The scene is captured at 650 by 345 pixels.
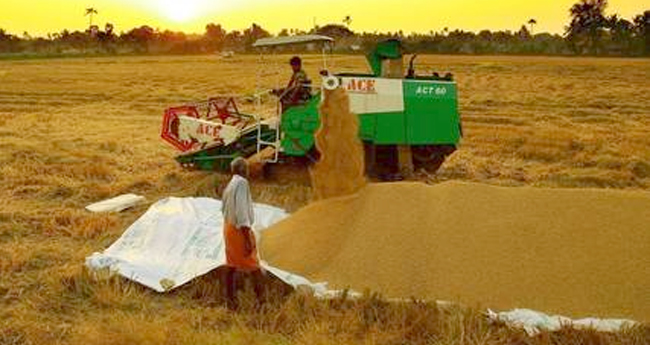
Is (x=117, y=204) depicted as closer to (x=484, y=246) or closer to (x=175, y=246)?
(x=175, y=246)

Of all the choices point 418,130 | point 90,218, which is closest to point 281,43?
point 418,130

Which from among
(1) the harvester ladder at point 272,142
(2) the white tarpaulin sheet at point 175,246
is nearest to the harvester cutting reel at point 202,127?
(1) the harvester ladder at point 272,142

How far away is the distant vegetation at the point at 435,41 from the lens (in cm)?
5050

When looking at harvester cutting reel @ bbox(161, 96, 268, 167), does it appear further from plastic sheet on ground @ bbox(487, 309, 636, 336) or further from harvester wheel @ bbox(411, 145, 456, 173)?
plastic sheet on ground @ bbox(487, 309, 636, 336)

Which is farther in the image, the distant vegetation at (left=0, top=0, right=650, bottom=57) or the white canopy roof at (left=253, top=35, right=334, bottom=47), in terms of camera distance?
the distant vegetation at (left=0, top=0, right=650, bottom=57)

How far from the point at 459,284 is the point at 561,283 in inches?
30.2

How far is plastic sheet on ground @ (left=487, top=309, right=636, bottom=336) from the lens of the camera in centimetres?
586

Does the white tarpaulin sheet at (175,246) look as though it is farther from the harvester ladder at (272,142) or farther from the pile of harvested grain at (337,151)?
the harvester ladder at (272,142)

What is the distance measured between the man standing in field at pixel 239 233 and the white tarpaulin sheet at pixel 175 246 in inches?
12.7

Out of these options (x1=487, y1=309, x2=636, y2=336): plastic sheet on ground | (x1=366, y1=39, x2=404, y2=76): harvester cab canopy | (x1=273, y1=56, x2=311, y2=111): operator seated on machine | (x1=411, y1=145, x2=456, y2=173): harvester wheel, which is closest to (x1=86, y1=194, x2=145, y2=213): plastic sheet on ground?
(x1=273, y1=56, x2=311, y2=111): operator seated on machine

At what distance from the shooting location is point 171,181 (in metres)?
11.4

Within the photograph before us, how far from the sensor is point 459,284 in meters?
6.55

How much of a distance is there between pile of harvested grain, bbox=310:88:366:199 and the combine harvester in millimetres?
462

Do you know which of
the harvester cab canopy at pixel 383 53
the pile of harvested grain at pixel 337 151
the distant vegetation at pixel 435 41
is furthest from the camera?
the distant vegetation at pixel 435 41
